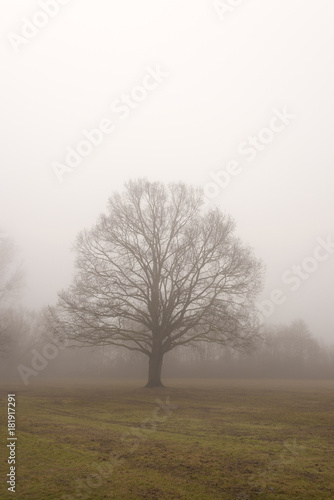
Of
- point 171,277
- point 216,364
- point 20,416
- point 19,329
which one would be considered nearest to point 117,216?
point 171,277

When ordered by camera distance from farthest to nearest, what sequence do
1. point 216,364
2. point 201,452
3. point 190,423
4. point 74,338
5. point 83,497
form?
point 216,364
point 74,338
point 190,423
point 201,452
point 83,497

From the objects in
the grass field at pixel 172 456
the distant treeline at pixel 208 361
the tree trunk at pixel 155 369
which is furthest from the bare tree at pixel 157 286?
the distant treeline at pixel 208 361

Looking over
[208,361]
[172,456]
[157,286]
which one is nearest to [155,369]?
[157,286]

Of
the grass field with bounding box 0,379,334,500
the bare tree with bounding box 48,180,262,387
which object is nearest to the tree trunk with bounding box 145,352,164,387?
the bare tree with bounding box 48,180,262,387

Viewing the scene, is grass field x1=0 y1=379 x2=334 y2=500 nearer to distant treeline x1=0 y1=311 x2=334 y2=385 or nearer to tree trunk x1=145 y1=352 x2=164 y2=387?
tree trunk x1=145 y1=352 x2=164 y2=387

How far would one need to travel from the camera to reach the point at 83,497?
19.2 feet

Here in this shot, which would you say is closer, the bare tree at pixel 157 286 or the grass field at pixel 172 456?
the grass field at pixel 172 456

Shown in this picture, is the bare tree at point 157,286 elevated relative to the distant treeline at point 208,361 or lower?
elevated

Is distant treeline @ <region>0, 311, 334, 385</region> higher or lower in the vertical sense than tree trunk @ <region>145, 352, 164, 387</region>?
lower

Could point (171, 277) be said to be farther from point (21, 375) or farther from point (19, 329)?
point (21, 375)

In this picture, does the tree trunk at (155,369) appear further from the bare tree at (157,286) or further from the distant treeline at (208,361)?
the distant treeline at (208,361)

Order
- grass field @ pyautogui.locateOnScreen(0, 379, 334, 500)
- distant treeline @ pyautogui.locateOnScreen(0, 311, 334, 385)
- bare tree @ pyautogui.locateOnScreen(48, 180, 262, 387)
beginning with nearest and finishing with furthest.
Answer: grass field @ pyautogui.locateOnScreen(0, 379, 334, 500) < bare tree @ pyautogui.locateOnScreen(48, 180, 262, 387) < distant treeline @ pyautogui.locateOnScreen(0, 311, 334, 385)

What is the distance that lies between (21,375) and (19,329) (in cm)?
866

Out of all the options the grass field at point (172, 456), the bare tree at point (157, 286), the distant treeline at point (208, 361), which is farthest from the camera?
the distant treeline at point (208, 361)
